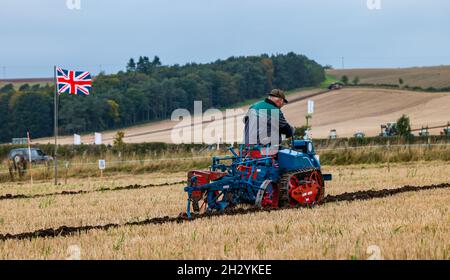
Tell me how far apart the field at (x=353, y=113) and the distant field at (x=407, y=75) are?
5.71 metres

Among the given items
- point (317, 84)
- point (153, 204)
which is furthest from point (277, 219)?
point (317, 84)

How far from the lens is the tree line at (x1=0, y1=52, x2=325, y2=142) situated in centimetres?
7925

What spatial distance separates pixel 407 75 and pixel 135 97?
38.7m

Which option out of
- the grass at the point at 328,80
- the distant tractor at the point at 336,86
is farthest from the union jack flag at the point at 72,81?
the grass at the point at 328,80

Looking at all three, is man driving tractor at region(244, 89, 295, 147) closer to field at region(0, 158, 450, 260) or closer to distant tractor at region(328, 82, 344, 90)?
field at region(0, 158, 450, 260)

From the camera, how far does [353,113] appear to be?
247 ft

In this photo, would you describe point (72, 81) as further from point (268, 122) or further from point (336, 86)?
point (336, 86)

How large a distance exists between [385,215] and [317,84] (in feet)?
299

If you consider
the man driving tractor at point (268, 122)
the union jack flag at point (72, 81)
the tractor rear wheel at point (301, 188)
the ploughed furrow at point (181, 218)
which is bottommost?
the ploughed furrow at point (181, 218)

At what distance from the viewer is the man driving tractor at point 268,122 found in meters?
11.7

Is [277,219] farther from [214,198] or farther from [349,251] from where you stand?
[349,251]

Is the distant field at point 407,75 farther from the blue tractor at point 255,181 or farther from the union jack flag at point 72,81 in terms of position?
the blue tractor at point 255,181

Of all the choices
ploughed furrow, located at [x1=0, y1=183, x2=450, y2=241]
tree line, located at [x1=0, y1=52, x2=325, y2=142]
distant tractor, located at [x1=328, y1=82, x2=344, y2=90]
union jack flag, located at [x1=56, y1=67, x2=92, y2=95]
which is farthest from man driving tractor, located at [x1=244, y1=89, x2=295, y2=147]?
distant tractor, located at [x1=328, y1=82, x2=344, y2=90]

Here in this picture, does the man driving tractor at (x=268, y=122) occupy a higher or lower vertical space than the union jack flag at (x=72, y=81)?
lower
